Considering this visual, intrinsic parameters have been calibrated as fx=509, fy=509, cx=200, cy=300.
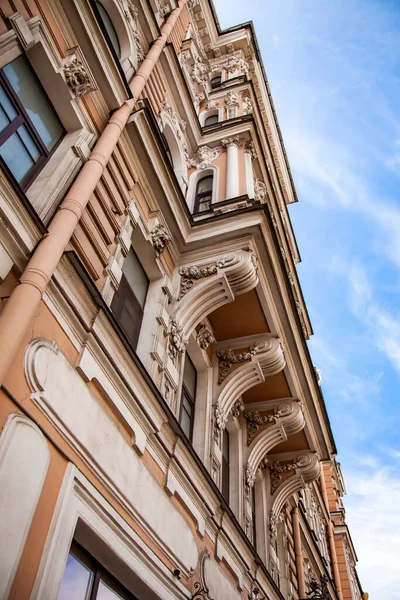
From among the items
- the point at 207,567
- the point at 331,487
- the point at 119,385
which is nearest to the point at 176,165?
the point at 119,385

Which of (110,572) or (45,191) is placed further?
(45,191)

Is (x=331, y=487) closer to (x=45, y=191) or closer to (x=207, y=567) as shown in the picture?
(x=207, y=567)

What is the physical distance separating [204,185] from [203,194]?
46 cm

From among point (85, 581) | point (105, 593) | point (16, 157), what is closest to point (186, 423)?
point (105, 593)

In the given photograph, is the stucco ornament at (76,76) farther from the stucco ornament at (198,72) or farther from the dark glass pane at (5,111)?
the stucco ornament at (198,72)

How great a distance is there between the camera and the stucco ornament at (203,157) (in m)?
12.0

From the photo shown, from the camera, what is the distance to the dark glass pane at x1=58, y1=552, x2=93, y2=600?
14.0 feet

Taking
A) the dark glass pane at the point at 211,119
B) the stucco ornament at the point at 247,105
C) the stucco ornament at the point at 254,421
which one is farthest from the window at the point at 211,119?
the stucco ornament at the point at 254,421

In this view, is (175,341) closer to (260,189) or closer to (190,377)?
(190,377)

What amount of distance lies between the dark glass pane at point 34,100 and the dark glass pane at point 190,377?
14.1 ft

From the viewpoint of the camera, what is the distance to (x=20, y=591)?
3.39 meters

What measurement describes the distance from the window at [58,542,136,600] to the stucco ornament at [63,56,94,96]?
531 centimetres

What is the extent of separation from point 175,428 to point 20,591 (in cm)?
310

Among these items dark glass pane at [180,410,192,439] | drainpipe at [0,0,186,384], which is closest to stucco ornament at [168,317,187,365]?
dark glass pane at [180,410,192,439]
